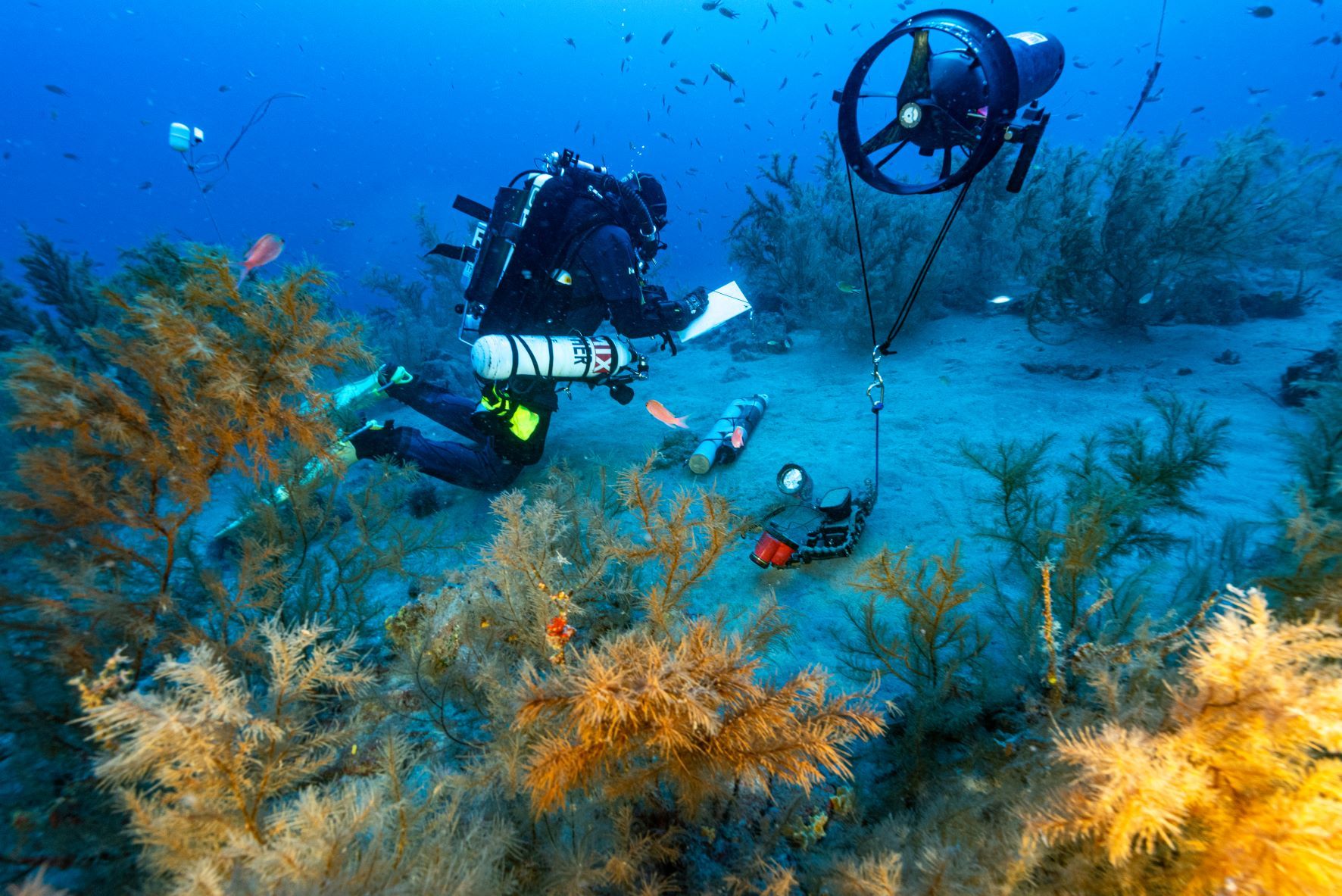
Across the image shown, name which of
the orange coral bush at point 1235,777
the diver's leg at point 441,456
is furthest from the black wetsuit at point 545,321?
the orange coral bush at point 1235,777

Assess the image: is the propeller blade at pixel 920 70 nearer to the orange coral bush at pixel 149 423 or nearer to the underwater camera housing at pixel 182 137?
the orange coral bush at pixel 149 423

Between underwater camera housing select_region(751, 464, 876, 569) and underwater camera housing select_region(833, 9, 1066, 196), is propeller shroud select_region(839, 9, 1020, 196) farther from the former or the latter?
underwater camera housing select_region(751, 464, 876, 569)

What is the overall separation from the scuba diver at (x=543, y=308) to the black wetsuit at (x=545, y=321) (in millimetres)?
12

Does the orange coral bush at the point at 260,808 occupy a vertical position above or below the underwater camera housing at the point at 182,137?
below

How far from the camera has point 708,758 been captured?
1835 mm

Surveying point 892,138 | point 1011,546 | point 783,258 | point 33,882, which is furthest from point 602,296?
point 783,258

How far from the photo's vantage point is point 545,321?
6.20m

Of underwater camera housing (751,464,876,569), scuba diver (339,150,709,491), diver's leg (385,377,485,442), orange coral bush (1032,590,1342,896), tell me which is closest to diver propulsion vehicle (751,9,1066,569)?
underwater camera housing (751,464,876,569)

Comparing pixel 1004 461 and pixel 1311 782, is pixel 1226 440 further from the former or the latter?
pixel 1311 782

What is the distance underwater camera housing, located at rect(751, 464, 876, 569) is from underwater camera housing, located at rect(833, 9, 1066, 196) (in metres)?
2.50

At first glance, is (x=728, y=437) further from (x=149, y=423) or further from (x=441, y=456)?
(x=149, y=423)

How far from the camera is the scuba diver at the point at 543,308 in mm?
5480

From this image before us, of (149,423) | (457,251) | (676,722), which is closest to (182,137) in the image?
(457,251)

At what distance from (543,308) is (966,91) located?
182 inches
